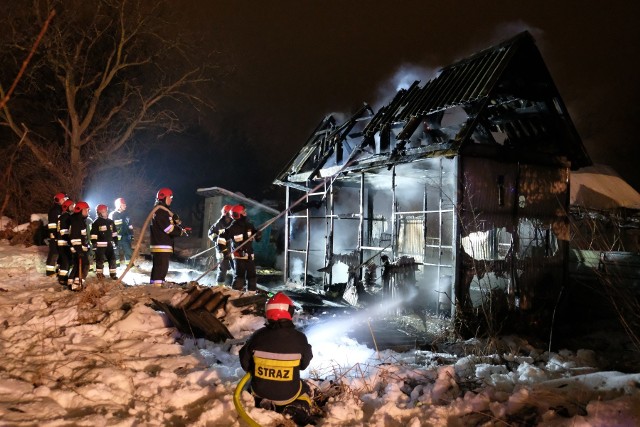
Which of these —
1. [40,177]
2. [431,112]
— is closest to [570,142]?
[431,112]

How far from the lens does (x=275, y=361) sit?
3.98 metres

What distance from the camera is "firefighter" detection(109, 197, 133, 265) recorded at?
12.3 m

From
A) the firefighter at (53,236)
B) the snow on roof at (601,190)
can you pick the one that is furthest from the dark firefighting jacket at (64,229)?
the snow on roof at (601,190)

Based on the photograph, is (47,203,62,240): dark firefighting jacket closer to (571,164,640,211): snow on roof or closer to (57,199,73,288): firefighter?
(57,199,73,288): firefighter

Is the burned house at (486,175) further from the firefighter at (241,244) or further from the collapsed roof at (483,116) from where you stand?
the firefighter at (241,244)

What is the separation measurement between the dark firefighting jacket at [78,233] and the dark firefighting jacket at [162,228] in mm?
1634

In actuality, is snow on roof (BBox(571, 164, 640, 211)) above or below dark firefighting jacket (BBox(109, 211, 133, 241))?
above

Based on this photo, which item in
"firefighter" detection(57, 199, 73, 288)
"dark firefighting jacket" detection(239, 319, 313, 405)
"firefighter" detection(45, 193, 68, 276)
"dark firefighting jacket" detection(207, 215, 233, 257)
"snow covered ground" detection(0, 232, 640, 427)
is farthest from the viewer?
"dark firefighting jacket" detection(207, 215, 233, 257)

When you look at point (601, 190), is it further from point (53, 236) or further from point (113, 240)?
point (53, 236)

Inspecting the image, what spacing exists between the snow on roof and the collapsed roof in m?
13.6

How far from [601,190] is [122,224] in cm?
2333

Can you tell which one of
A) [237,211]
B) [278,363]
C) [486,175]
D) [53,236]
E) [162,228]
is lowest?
[278,363]

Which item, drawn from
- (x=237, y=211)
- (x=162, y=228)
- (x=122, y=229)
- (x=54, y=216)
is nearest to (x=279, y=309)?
(x=162, y=228)

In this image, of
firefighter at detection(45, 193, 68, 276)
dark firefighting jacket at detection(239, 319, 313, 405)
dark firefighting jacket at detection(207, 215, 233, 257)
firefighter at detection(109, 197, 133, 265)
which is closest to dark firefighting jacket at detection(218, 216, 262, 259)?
dark firefighting jacket at detection(207, 215, 233, 257)
